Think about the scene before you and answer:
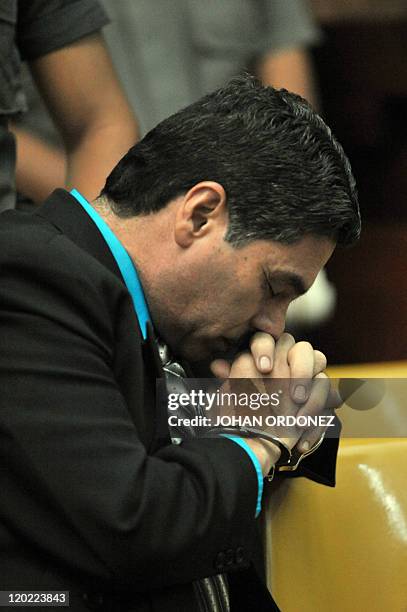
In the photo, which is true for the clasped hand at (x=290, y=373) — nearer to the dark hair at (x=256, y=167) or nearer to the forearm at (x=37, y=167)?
the dark hair at (x=256, y=167)

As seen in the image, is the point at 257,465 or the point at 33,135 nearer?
the point at 257,465

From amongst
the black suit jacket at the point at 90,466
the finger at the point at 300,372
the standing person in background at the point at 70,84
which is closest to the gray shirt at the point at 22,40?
the standing person in background at the point at 70,84

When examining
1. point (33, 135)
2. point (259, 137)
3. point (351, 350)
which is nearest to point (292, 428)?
point (259, 137)

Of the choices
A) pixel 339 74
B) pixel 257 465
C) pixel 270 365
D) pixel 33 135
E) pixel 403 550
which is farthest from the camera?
pixel 339 74

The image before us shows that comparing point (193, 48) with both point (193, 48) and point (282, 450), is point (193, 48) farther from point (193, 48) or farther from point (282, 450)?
point (282, 450)

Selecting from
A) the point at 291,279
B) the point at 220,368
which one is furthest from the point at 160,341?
the point at 291,279

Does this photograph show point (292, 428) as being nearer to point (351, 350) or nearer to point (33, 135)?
point (33, 135)

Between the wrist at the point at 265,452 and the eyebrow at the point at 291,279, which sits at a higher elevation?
the eyebrow at the point at 291,279

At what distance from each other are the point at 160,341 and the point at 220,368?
85 mm

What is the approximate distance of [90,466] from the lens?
1272 mm

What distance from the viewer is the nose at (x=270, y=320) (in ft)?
5.10

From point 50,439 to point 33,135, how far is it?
0.94 m

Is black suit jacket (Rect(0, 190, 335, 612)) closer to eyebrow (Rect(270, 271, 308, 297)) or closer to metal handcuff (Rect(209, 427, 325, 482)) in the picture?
metal handcuff (Rect(209, 427, 325, 482))

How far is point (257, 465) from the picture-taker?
142 centimetres
